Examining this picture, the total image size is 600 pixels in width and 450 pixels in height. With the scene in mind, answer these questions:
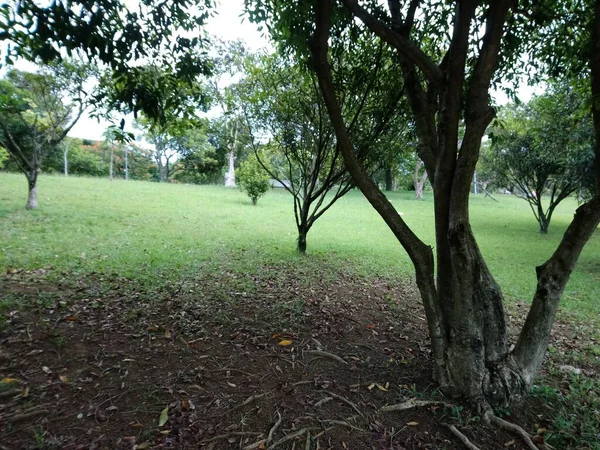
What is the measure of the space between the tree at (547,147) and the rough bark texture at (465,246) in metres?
6.08

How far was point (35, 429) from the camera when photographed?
2.38 metres

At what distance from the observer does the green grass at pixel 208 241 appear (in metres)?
6.81

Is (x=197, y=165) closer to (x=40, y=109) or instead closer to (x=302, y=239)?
(x=40, y=109)

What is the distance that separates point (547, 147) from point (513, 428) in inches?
479

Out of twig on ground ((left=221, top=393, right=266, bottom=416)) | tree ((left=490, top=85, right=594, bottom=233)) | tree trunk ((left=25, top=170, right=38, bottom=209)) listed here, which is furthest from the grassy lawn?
tree ((left=490, top=85, right=594, bottom=233))

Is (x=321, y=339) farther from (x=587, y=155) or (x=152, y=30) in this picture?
(x=587, y=155)

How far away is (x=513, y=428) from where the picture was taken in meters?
2.67

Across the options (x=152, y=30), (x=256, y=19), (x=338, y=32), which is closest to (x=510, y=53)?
(x=338, y=32)

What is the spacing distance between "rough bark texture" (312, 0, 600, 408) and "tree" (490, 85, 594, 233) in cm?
608

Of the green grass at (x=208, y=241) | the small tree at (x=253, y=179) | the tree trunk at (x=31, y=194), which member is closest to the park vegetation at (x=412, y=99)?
the green grass at (x=208, y=241)

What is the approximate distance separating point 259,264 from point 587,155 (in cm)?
906

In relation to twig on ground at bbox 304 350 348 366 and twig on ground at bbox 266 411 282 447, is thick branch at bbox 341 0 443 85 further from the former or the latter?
twig on ground at bbox 266 411 282 447

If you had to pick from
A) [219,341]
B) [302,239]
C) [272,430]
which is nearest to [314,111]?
[302,239]

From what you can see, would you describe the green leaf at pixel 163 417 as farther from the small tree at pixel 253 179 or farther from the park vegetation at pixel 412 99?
the small tree at pixel 253 179
